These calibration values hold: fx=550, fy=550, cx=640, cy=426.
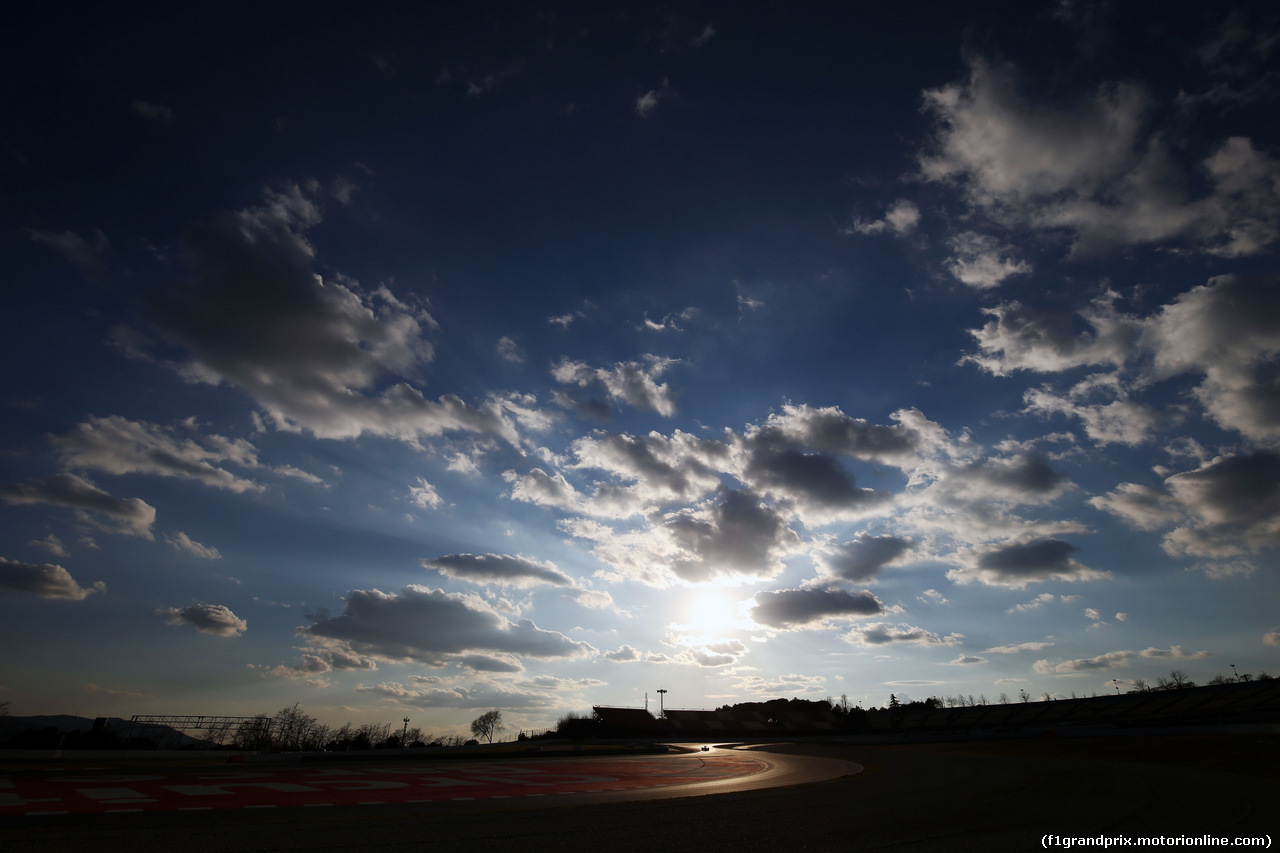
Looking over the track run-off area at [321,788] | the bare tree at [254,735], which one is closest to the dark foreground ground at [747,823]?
the track run-off area at [321,788]

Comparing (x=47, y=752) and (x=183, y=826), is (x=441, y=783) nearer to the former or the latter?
(x=183, y=826)

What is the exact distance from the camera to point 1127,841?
973 cm

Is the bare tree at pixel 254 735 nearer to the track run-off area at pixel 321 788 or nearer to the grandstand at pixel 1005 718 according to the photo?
the track run-off area at pixel 321 788

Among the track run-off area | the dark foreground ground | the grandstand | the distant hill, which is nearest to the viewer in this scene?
the dark foreground ground

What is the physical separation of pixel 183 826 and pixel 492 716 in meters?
156

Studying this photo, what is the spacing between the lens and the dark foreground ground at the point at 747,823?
8562 millimetres

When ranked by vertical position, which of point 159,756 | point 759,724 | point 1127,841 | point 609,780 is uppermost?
point 1127,841

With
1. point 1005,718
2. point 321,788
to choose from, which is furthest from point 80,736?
point 1005,718

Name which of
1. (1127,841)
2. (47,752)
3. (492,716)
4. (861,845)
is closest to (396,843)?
(861,845)

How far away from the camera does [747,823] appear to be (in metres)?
11.0

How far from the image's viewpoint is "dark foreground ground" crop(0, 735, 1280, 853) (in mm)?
8562

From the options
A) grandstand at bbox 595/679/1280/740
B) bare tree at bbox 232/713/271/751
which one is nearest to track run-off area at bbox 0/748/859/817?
bare tree at bbox 232/713/271/751

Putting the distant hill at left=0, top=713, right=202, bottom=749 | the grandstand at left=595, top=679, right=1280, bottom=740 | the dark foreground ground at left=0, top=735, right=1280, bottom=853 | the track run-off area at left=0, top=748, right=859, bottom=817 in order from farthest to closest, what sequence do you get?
the grandstand at left=595, top=679, right=1280, bottom=740 → the distant hill at left=0, top=713, right=202, bottom=749 → the track run-off area at left=0, top=748, right=859, bottom=817 → the dark foreground ground at left=0, top=735, right=1280, bottom=853

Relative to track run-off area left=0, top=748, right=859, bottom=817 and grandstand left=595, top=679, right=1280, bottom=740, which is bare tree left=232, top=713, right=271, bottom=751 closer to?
track run-off area left=0, top=748, right=859, bottom=817
